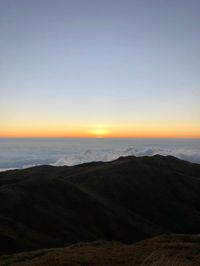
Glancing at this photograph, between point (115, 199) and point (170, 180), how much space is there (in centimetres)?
2587

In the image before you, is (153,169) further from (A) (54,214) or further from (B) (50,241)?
(B) (50,241)

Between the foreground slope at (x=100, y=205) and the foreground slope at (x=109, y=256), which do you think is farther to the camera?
the foreground slope at (x=100, y=205)

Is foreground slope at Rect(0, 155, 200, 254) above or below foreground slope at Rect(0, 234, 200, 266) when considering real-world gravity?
below

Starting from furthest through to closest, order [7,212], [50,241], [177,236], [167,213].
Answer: [167,213]
[7,212]
[50,241]
[177,236]

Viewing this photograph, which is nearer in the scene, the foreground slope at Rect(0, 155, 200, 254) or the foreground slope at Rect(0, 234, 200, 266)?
the foreground slope at Rect(0, 234, 200, 266)

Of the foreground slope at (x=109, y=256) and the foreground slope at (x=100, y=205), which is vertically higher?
the foreground slope at (x=109, y=256)

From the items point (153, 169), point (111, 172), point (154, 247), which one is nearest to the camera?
point (154, 247)

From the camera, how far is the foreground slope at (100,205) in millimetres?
68562

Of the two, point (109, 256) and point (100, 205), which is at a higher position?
point (109, 256)

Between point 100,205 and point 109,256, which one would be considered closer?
point 109,256

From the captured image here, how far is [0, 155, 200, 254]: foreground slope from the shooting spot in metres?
68.6

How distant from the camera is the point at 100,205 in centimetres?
9031

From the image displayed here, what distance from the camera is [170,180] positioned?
12112 centimetres

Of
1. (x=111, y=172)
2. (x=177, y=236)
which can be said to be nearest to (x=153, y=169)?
(x=111, y=172)
